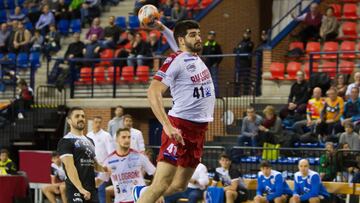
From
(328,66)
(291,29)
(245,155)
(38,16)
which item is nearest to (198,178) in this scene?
(245,155)

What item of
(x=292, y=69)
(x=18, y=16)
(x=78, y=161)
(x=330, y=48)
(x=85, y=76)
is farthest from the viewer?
(x=18, y=16)

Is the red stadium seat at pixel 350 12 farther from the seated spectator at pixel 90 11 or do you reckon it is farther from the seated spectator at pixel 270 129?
the seated spectator at pixel 90 11

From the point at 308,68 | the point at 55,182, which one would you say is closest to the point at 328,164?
the point at 308,68

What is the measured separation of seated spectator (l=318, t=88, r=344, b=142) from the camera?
69.2 ft

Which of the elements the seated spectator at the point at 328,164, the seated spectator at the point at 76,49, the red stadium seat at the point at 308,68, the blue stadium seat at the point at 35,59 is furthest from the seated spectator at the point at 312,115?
the blue stadium seat at the point at 35,59

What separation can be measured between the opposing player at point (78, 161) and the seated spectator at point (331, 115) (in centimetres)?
861

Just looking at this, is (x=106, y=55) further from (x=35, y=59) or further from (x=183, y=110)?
(x=183, y=110)

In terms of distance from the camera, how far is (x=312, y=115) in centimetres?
2184

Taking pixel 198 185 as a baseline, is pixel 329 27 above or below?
above

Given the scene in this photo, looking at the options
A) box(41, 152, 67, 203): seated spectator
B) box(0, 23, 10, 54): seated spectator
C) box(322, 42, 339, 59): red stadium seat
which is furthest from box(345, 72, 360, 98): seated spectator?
box(0, 23, 10, 54): seated spectator

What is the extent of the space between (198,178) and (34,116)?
9.01m

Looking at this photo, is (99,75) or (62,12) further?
(62,12)

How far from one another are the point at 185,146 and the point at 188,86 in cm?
66

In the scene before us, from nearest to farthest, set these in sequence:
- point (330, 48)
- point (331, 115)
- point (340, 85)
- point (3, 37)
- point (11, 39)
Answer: point (331, 115), point (340, 85), point (330, 48), point (11, 39), point (3, 37)
